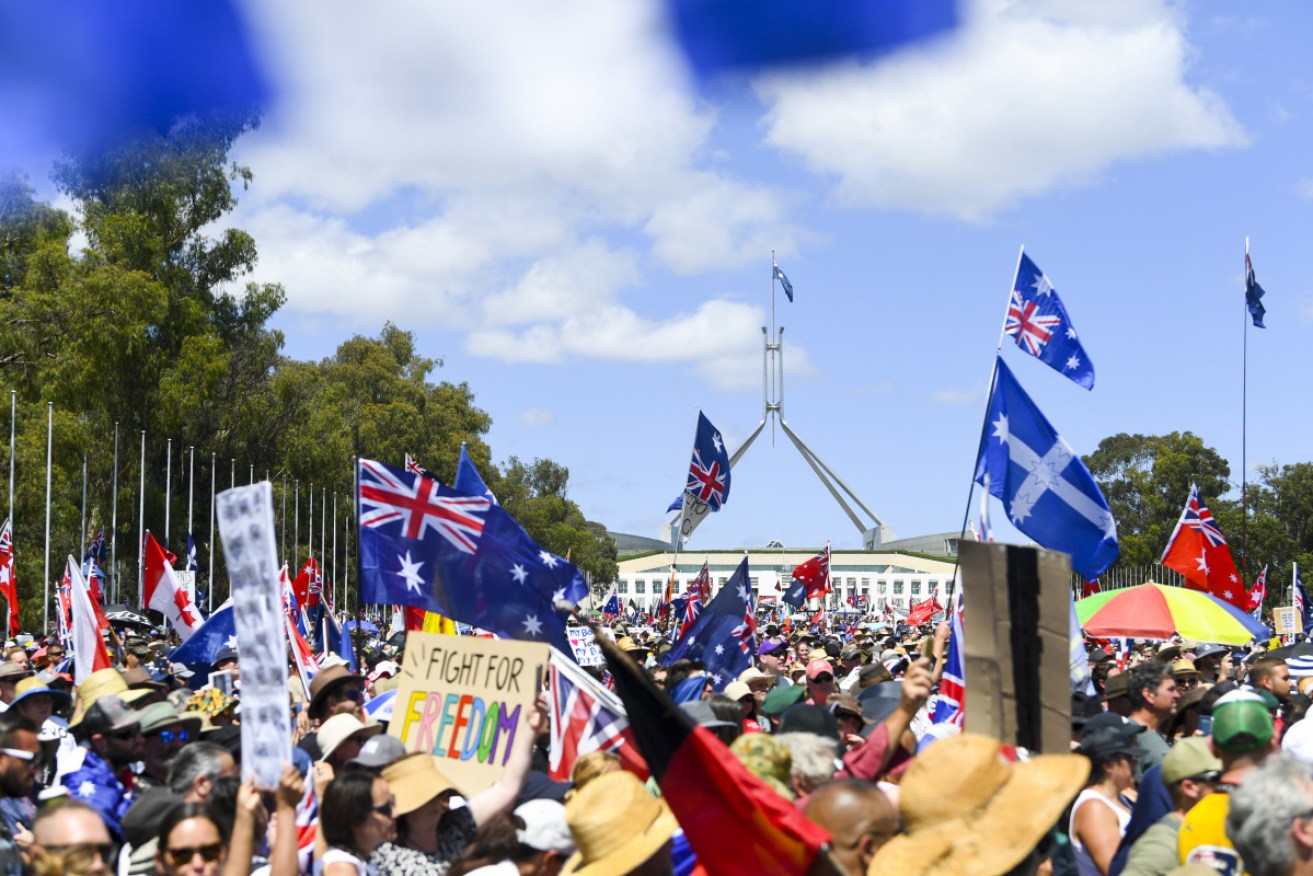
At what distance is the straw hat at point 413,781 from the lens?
5188 millimetres

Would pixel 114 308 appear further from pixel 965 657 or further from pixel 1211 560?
pixel 965 657

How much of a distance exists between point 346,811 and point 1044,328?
342 inches

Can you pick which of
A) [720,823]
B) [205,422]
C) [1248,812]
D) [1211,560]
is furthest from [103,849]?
[205,422]

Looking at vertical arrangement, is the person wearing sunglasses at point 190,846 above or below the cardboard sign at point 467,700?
below

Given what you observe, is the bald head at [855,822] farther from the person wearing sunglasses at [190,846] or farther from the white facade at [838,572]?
the white facade at [838,572]

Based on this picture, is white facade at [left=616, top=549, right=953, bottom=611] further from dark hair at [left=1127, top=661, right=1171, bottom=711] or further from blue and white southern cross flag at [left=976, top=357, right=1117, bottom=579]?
dark hair at [left=1127, top=661, right=1171, bottom=711]

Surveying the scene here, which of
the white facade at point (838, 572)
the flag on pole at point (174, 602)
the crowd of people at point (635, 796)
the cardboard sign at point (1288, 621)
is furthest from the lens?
the white facade at point (838, 572)

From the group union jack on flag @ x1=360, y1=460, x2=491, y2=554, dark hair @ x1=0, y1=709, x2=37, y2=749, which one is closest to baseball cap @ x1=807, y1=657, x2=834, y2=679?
union jack on flag @ x1=360, y1=460, x2=491, y2=554

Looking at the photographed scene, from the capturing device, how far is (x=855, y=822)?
3830 millimetres

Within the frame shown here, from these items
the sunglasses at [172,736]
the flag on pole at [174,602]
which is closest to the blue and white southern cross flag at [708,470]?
the flag on pole at [174,602]

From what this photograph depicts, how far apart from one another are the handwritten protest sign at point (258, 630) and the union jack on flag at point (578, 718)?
191 centimetres

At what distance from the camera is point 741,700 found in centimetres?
886

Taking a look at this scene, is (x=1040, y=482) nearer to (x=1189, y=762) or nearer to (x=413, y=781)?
(x=1189, y=762)

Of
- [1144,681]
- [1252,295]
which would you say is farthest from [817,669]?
[1252,295]
